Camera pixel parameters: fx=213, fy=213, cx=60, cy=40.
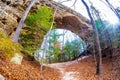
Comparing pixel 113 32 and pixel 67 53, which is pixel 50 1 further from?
pixel 67 53

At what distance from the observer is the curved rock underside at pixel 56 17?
47.6 feet

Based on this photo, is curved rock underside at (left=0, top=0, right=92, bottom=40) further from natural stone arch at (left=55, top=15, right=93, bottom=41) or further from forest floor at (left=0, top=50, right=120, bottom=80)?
forest floor at (left=0, top=50, right=120, bottom=80)

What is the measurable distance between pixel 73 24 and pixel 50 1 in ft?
14.1

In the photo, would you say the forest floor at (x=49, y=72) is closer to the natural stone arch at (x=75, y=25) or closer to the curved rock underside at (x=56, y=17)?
the curved rock underside at (x=56, y=17)

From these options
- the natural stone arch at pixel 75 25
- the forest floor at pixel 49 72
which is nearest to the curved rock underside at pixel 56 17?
the natural stone arch at pixel 75 25

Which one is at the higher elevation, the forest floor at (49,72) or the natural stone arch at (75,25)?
the forest floor at (49,72)

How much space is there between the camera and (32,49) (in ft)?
49.4

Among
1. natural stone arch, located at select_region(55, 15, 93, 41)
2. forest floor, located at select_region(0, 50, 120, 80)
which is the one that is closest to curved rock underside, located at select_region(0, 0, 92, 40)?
natural stone arch, located at select_region(55, 15, 93, 41)

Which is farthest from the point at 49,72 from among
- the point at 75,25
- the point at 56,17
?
the point at 75,25

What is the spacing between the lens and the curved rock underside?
47.6 feet

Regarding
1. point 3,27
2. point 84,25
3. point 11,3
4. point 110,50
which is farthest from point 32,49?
point 84,25

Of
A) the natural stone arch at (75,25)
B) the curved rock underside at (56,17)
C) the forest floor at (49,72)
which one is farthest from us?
the natural stone arch at (75,25)

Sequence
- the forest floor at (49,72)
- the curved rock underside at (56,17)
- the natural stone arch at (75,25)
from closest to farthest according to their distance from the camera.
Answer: the forest floor at (49,72), the curved rock underside at (56,17), the natural stone arch at (75,25)

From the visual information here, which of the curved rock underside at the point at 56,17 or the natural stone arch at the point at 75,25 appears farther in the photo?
the natural stone arch at the point at 75,25
